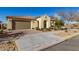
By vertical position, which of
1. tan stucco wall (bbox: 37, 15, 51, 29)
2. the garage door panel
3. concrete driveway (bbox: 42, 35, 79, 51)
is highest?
tan stucco wall (bbox: 37, 15, 51, 29)

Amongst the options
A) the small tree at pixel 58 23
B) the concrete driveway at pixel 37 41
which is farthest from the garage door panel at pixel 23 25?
the small tree at pixel 58 23

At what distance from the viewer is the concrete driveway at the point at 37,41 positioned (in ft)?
11.0

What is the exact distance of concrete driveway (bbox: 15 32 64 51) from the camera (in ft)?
11.0

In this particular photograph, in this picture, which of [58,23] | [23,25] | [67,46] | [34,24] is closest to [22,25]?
[23,25]

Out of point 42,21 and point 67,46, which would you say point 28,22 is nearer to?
point 42,21

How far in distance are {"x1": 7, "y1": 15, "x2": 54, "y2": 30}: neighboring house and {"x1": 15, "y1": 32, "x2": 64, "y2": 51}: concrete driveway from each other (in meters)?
0.14

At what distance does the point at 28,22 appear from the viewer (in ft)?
11.3

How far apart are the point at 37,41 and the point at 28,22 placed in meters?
0.33

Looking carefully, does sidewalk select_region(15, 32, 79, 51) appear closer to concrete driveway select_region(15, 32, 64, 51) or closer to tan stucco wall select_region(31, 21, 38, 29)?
concrete driveway select_region(15, 32, 64, 51)

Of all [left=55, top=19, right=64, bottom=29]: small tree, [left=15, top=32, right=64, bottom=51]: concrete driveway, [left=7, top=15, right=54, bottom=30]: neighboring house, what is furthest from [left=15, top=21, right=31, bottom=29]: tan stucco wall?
[left=55, top=19, right=64, bottom=29]: small tree

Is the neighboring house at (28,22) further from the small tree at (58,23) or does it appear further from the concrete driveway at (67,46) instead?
the concrete driveway at (67,46)

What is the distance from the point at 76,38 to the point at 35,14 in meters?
→ 0.72

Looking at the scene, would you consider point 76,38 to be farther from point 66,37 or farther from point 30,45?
point 30,45
